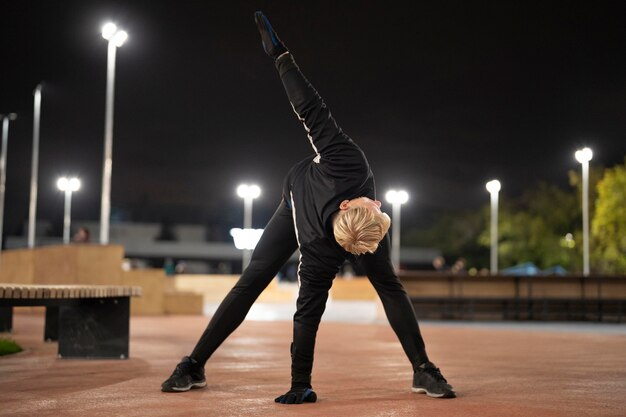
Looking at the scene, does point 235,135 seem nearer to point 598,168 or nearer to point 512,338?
point 598,168

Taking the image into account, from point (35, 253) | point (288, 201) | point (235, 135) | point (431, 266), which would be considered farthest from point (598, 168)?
point (288, 201)

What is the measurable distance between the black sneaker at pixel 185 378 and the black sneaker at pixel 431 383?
5.03ft

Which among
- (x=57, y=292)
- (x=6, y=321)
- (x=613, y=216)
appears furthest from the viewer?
(x=613, y=216)

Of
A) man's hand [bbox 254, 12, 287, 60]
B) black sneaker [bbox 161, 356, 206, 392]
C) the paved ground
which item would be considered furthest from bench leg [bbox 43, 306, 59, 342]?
man's hand [bbox 254, 12, 287, 60]

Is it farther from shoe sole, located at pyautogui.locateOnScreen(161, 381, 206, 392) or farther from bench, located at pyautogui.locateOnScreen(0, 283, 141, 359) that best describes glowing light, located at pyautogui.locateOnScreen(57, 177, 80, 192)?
shoe sole, located at pyautogui.locateOnScreen(161, 381, 206, 392)

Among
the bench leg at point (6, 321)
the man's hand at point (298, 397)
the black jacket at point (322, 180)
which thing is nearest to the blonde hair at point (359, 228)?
the black jacket at point (322, 180)

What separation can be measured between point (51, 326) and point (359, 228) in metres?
7.30

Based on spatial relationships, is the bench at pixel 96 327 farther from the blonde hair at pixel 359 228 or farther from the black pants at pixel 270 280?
the blonde hair at pixel 359 228

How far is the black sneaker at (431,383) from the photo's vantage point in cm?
522

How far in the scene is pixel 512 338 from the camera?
12938 millimetres

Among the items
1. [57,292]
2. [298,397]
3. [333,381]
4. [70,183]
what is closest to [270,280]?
[298,397]

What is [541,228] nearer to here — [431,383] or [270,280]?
[431,383]

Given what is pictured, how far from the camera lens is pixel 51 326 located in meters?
10.6

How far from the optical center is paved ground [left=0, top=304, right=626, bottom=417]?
477 cm
